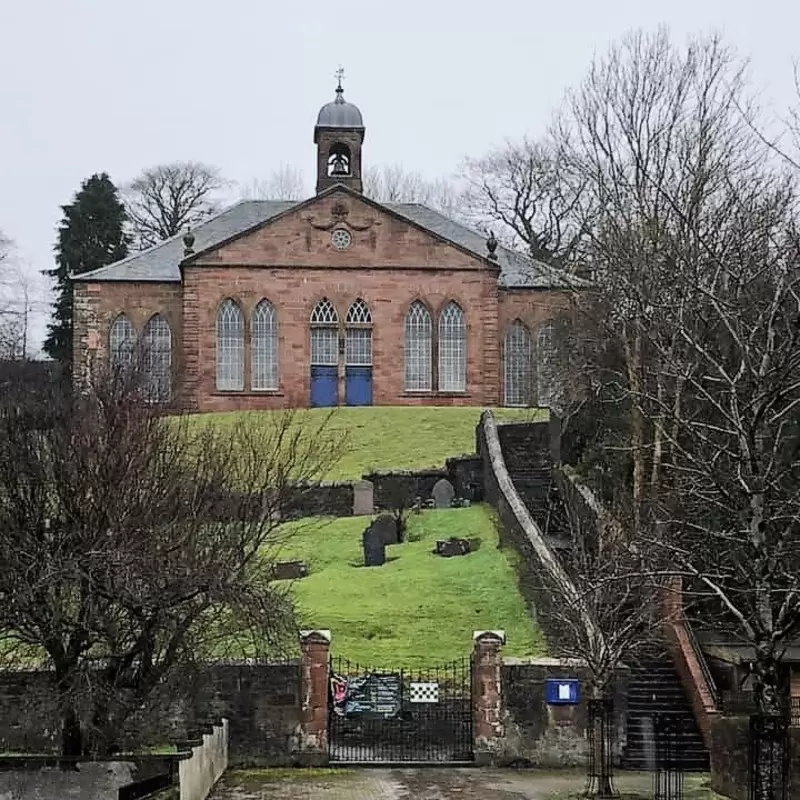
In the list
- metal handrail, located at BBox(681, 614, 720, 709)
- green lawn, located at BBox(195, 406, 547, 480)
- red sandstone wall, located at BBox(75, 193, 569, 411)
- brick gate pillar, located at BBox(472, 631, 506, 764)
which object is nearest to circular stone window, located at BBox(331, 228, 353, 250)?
red sandstone wall, located at BBox(75, 193, 569, 411)

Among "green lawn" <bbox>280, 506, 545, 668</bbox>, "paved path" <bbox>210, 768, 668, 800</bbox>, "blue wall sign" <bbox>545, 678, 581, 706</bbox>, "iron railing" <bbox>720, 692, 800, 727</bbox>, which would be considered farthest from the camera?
"green lawn" <bbox>280, 506, 545, 668</bbox>

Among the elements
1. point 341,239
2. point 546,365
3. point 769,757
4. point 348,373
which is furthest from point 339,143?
point 769,757

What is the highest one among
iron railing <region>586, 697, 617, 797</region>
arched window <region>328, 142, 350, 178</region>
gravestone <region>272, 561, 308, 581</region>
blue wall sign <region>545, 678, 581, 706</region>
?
arched window <region>328, 142, 350, 178</region>

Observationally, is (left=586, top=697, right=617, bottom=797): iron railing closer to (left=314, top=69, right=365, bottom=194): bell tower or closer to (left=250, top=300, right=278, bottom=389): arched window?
(left=250, top=300, right=278, bottom=389): arched window

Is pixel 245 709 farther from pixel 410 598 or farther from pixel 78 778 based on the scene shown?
pixel 410 598

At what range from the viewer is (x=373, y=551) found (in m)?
32.1

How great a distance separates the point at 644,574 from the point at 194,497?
288 inches

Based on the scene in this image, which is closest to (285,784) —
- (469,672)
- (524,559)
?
(469,672)

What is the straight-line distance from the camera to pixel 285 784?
69.5 ft

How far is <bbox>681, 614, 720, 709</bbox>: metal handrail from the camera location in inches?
927

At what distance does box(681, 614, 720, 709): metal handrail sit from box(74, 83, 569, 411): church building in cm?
2786

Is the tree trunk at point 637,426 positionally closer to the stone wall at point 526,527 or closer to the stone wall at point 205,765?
the stone wall at point 526,527

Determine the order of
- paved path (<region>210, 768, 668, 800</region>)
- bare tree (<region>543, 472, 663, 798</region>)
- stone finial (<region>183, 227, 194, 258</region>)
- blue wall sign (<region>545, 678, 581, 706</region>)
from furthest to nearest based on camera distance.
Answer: stone finial (<region>183, 227, 194, 258</region>) → blue wall sign (<region>545, 678, 581, 706</region>) → bare tree (<region>543, 472, 663, 798</region>) → paved path (<region>210, 768, 668, 800</region>)

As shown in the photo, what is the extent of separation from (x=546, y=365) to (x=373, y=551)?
54.5 feet
